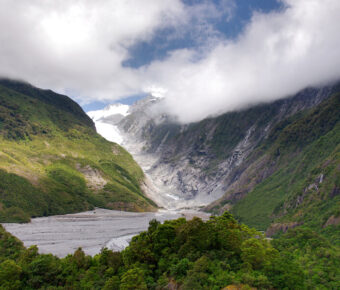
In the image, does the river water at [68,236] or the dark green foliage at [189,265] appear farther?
the river water at [68,236]

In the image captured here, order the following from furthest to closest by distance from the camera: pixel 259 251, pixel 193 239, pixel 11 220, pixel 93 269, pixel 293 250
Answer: pixel 11 220, pixel 293 250, pixel 93 269, pixel 193 239, pixel 259 251

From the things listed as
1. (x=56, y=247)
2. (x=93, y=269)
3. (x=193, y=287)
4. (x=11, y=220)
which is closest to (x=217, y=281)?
(x=193, y=287)

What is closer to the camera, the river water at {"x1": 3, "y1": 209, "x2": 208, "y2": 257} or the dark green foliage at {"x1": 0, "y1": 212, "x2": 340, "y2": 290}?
the dark green foliage at {"x1": 0, "y1": 212, "x2": 340, "y2": 290}

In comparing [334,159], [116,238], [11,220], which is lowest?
[116,238]

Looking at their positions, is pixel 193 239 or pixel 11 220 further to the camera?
pixel 11 220

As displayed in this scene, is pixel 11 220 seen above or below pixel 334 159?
below

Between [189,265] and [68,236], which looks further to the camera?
[68,236]

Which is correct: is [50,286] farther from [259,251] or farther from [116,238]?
[116,238]

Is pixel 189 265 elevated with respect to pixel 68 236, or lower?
elevated
